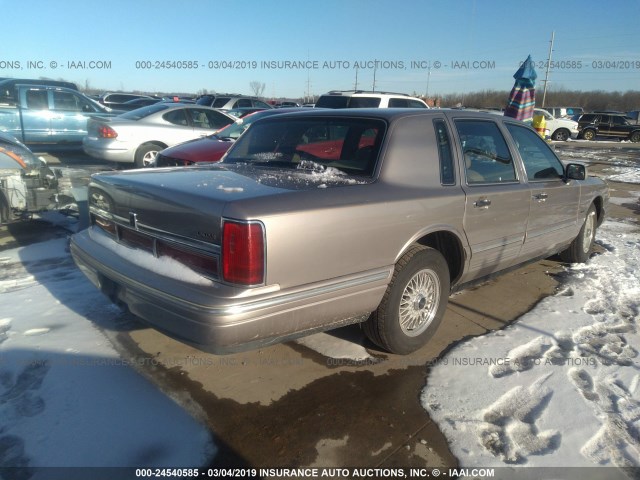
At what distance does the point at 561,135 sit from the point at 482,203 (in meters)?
29.3

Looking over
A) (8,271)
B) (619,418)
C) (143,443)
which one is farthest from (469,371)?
(8,271)

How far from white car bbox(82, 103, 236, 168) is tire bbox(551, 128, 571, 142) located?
2513cm

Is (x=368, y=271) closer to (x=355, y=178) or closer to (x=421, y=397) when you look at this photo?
(x=355, y=178)

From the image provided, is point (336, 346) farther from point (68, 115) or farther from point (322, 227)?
point (68, 115)

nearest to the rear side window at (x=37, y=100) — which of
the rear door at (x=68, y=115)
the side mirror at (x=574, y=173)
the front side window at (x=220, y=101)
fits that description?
the rear door at (x=68, y=115)

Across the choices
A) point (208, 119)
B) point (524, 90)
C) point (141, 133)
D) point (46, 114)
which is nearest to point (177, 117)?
point (208, 119)

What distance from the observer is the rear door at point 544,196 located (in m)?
4.15

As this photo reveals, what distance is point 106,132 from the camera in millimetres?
9375

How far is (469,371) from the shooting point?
3133 millimetres

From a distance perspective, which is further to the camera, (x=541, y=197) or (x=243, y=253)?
(x=541, y=197)

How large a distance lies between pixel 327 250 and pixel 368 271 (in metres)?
0.36

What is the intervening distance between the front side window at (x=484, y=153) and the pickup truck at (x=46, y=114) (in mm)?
10527

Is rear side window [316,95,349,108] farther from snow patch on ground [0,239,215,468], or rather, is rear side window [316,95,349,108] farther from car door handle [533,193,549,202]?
snow patch on ground [0,239,215,468]

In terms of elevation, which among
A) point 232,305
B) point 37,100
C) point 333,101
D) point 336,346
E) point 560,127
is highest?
point 333,101
